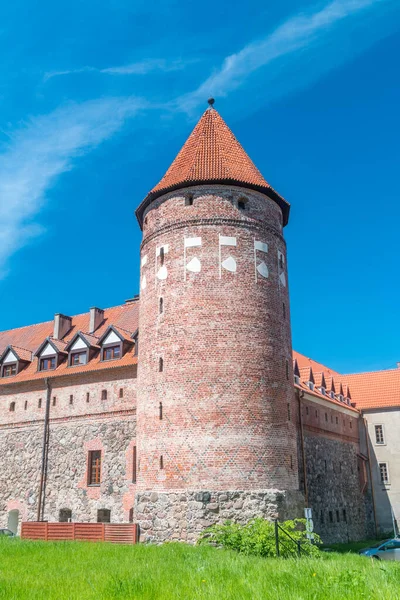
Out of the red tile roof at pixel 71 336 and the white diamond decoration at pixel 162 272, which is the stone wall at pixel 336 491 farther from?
the white diamond decoration at pixel 162 272

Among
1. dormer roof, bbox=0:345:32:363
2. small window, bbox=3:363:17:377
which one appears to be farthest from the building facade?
dormer roof, bbox=0:345:32:363

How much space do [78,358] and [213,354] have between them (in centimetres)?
1125

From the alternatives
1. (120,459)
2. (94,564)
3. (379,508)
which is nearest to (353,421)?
(379,508)

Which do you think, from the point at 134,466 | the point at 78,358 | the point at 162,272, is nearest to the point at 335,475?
the point at 134,466

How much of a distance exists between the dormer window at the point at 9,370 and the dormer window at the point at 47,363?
193cm

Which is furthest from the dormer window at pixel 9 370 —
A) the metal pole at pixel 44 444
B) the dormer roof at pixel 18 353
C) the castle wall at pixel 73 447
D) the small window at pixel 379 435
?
the small window at pixel 379 435

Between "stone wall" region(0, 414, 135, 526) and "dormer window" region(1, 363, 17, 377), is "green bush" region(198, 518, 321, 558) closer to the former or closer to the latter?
"stone wall" region(0, 414, 135, 526)

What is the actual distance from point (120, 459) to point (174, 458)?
20.6 feet

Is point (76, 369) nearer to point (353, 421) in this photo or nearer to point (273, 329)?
point (273, 329)

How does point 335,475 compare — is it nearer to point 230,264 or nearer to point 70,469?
point 70,469

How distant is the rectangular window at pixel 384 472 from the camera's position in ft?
122

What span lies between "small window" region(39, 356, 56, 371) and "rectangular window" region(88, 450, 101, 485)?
5.75 m

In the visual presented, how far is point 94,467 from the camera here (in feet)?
88.4

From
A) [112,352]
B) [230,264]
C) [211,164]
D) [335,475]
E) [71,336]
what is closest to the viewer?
[230,264]
